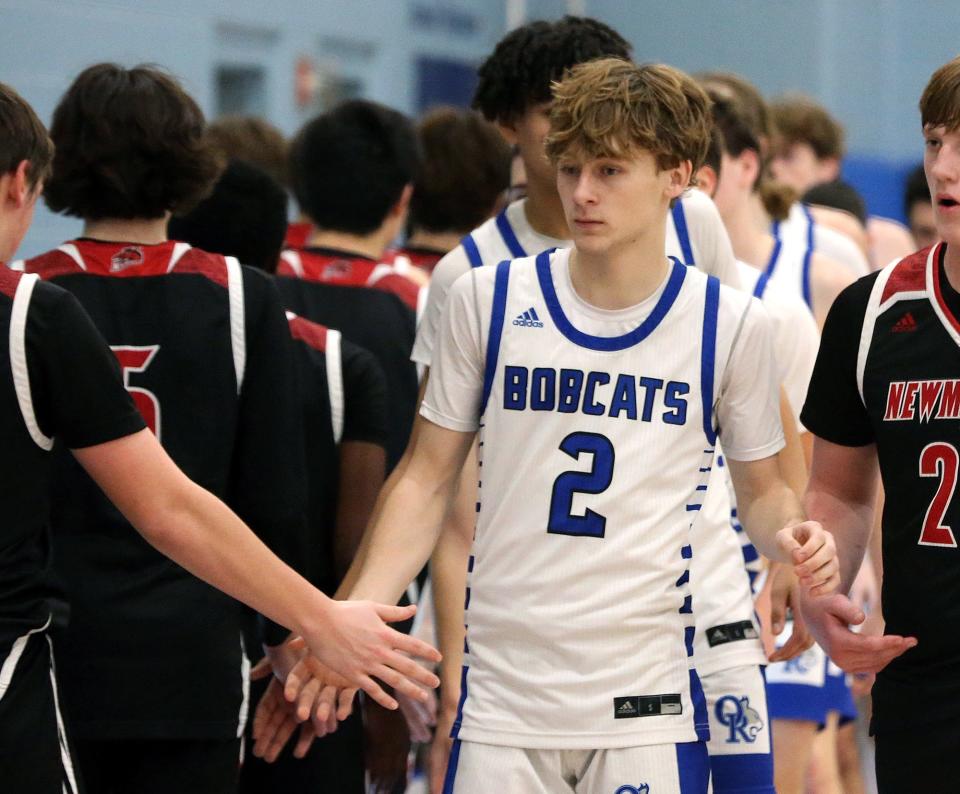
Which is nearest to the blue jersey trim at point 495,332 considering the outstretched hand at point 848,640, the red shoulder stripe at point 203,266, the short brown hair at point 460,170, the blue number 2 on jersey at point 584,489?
the blue number 2 on jersey at point 584,489

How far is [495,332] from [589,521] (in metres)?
0.43

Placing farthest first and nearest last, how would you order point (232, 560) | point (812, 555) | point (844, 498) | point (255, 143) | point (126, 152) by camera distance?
point (255, 143) → point (126, 152) → point (844, 498) → point (232, 560) → point (812, 555)

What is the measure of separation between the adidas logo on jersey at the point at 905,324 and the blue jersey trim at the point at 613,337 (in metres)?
0.45

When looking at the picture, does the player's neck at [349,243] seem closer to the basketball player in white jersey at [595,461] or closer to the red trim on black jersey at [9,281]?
the basketball player in white jersey at [595,461]

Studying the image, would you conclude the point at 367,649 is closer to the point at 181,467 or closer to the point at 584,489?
the point at 584,489

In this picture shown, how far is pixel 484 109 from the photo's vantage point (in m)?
4.08

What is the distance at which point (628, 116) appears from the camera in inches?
128

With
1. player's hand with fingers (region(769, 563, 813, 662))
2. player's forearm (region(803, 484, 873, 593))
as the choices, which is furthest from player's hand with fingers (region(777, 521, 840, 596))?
player's hand with fingers (region(769, 563, 813, 662))

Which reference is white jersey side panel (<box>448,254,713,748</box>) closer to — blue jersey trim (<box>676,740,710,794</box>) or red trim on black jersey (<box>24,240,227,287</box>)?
blue jersey trim (<box>676,740,710,794</box>)

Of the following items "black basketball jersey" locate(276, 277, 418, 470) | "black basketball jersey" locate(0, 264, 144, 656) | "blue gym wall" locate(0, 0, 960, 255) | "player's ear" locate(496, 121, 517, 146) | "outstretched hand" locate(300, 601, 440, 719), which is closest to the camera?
"black basketball jersey" locate(0, 264, 144, 656)

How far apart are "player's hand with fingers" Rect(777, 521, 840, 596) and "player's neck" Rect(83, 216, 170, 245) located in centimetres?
156

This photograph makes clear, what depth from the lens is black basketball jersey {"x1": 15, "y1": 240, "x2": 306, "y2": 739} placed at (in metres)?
3.40

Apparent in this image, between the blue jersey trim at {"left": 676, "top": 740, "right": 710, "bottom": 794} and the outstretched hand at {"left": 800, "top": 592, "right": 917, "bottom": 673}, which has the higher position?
the outstretched hand at {"left": 800, "top": 592, "right": 917, "bottom": 673}

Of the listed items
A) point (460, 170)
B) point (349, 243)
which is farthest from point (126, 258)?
point (460, 170)
